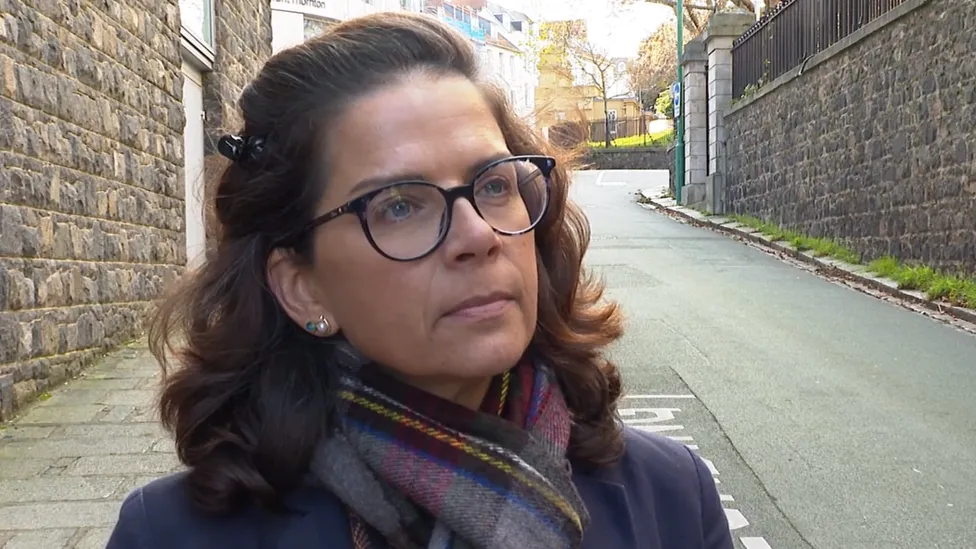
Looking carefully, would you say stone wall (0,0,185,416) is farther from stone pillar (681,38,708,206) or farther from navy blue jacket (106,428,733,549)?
stone pillar (681,38,708,206)

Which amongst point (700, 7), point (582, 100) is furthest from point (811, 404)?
point (700, 7)

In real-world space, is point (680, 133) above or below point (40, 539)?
above

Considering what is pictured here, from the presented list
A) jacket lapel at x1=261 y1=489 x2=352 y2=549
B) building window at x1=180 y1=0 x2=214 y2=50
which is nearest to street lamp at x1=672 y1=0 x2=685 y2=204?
building window at x1=180 y1=0 x2=214 y2=50

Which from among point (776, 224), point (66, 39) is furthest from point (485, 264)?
point (776, 224)

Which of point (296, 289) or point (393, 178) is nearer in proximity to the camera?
point (393, 178)

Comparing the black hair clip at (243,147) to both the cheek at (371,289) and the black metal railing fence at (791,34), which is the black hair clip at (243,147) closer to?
the cheek at (371,289)

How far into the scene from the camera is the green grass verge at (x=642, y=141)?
43.6m

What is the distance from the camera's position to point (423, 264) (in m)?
1.47

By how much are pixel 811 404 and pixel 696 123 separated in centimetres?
1641

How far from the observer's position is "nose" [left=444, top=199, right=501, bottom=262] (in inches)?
58.2

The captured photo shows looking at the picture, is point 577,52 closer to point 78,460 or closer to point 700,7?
point 700,7

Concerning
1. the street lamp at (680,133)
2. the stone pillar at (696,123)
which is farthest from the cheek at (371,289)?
the street lamp at (680,133)

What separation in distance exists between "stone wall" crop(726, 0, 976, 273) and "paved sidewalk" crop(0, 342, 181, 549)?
26.6 ft

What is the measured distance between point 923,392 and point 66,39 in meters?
6.38
